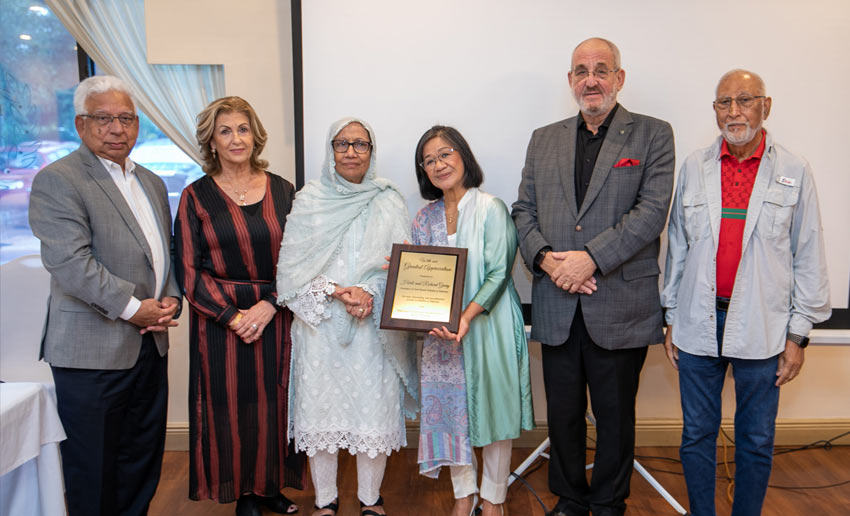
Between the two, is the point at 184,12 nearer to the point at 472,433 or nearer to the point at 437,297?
the point at 437,297

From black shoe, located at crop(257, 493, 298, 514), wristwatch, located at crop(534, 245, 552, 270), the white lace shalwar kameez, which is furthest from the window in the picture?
wristwatch, located at crop(534, 245, 552, 270)

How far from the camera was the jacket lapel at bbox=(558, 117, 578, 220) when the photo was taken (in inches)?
87.6

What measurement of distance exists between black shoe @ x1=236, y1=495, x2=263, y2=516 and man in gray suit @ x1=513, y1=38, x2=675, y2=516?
1349 millimetres

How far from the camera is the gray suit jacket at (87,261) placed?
1936mm

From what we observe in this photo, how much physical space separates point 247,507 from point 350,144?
1.62 meters

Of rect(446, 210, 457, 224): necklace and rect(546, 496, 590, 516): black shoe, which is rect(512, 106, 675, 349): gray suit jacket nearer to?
rect(446, 210, 457, 224): necklace

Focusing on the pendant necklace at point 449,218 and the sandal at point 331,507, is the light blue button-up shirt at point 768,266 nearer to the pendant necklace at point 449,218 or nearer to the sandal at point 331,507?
the pendant necklace at point 449,218

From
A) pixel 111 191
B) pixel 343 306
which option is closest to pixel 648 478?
pixel 343 306

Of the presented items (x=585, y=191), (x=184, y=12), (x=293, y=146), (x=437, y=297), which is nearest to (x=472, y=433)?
(x=437, y=297)

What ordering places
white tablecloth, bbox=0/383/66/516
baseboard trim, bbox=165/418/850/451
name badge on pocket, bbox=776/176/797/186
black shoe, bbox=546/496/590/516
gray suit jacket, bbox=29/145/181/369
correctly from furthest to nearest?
1. baseboard trim, bbox=165/418/850/451
2. black shoe, bbox=546/496/590/516
3. name badge on pocket, bbox=776/176/797/186
4. gray suit jacket, bbox=29/145/181/369
5. white tablecloth, bbox=0/383/66/516

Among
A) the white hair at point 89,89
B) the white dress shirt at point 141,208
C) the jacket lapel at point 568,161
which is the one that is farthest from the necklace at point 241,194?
the jacket lapel at point 568,161

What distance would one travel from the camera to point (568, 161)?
226 cm

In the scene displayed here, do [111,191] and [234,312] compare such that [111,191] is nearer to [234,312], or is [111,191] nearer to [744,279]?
[234,312]

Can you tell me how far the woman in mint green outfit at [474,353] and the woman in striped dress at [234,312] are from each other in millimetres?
638
